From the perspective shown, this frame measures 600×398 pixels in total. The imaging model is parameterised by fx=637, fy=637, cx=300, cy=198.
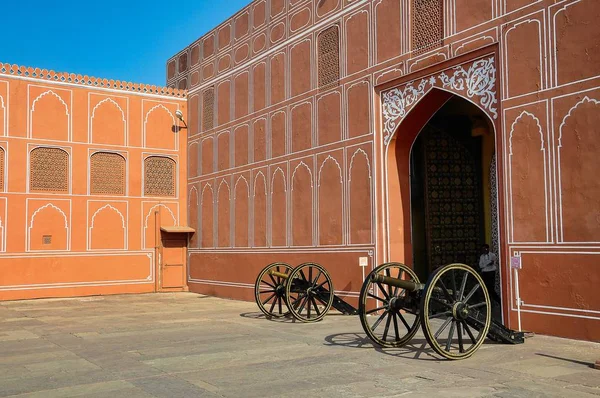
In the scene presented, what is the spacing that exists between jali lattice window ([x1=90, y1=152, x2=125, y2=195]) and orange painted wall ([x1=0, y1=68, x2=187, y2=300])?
0.09 ft

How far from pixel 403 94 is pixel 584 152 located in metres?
4.04

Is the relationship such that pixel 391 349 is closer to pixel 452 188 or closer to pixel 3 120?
pixel 452 188

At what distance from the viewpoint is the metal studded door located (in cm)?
1377

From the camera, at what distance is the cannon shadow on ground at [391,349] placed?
754cm

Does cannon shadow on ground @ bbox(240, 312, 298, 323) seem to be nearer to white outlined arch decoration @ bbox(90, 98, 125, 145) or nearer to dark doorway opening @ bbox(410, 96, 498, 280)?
dark doorway opening @ bbox(410, 96, 498, 280)

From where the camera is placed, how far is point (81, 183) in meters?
18.1

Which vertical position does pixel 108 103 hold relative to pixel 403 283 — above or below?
above

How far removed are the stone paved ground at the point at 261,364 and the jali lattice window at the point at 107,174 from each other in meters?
7.45

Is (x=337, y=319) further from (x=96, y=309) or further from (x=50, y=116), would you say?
(x=50, y=116)

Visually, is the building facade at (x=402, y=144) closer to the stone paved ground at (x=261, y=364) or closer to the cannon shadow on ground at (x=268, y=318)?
the stone paved ground at (x=261, y=364)

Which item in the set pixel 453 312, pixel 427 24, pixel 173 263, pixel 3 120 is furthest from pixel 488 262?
pixel 3 120

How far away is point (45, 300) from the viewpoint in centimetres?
1684

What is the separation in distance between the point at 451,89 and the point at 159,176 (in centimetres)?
1110

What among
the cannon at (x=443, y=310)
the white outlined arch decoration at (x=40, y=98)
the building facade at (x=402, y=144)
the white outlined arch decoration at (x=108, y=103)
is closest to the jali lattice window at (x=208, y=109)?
the building facade at (x=402, y=144)
